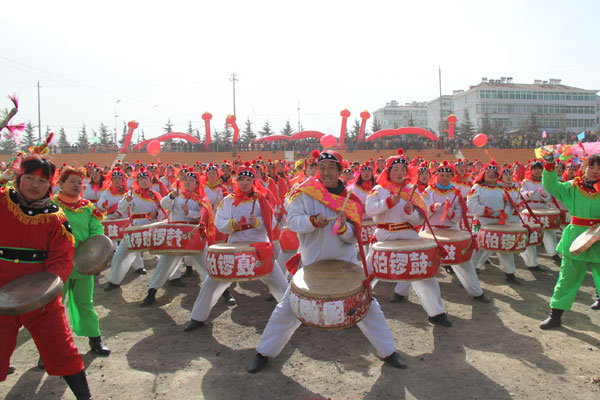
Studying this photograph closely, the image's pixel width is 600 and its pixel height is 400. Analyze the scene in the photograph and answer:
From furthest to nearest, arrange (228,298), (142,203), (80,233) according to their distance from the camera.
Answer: (142,203) → (228,298) → (80,233)

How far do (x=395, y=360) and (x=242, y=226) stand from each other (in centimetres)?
215

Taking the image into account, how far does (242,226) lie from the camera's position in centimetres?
462

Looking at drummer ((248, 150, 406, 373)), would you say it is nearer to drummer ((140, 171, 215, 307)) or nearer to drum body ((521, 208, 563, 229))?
drummer ((140, 171, 215, 307))

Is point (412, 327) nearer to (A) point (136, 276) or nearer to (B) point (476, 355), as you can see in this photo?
(B) point (476, 355)

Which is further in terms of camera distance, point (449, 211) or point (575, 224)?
point (449, 211)

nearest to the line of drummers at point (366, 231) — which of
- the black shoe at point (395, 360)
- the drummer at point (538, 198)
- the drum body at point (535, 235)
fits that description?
A: the drum body at point (535, 235)

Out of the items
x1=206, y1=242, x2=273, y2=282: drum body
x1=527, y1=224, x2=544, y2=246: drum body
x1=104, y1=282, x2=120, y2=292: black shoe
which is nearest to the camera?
x1=206, y1=242, x2=273, y2=282: drum body

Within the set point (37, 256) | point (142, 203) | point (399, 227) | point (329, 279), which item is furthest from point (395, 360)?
point (142, 203)

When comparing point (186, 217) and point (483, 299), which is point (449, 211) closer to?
point (483, 299)

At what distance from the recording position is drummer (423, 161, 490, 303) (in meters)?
5.42

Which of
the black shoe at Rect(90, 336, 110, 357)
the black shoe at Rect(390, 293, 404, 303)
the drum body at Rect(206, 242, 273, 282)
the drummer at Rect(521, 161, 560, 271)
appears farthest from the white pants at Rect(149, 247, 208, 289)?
the drummer at Rect(521, 161, 560, 271)

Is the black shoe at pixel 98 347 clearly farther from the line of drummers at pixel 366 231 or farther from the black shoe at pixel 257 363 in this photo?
the black shoe at pixel 257 363

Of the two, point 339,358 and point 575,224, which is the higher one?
point 575,224

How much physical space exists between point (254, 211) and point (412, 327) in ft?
7.50
